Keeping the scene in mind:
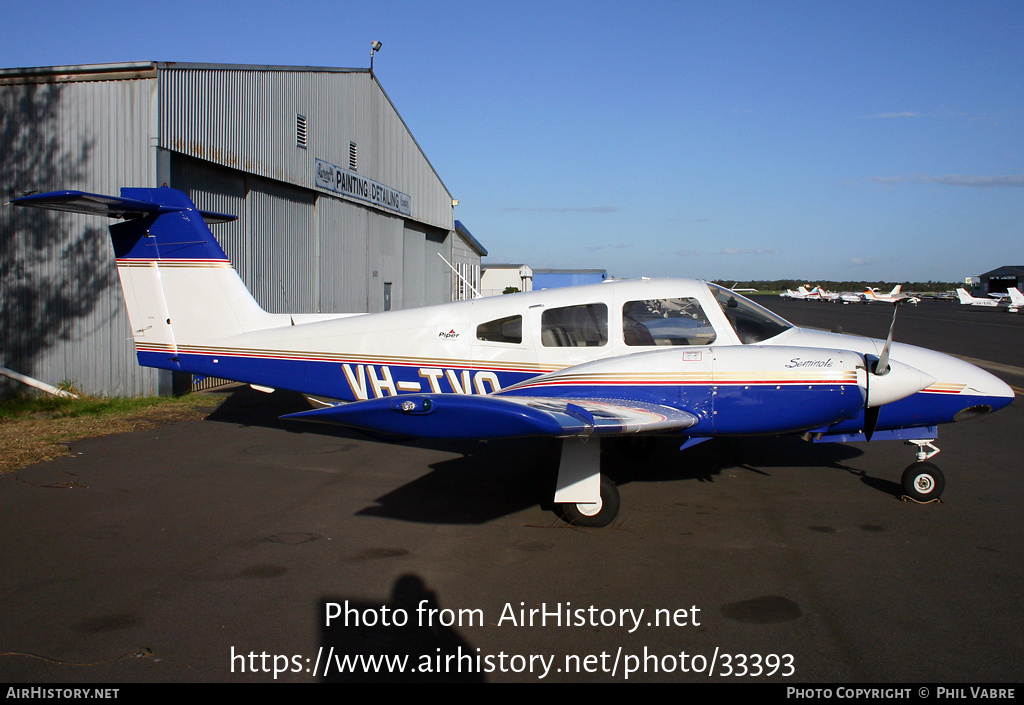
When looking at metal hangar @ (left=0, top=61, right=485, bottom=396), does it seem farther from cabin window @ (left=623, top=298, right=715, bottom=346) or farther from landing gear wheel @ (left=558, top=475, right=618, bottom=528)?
landing gear wheel @ (left=558, top=475, right=618, bottom=528)

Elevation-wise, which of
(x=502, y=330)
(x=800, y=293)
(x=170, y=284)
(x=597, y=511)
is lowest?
(x=597, y=511)

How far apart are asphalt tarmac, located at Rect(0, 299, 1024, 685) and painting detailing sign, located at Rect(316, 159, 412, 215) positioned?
35.4 ft

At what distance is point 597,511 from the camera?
585cm

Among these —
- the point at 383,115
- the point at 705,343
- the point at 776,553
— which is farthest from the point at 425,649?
the point at 383,115

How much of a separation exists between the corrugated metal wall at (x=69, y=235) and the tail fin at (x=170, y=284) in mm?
3495

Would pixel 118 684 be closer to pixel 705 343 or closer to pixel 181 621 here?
pixel 181 621

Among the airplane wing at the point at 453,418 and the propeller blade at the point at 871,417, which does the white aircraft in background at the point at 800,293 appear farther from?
the airplane wing at the point at 453,418

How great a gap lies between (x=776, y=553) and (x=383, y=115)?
757 inches

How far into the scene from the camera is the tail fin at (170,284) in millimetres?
8398

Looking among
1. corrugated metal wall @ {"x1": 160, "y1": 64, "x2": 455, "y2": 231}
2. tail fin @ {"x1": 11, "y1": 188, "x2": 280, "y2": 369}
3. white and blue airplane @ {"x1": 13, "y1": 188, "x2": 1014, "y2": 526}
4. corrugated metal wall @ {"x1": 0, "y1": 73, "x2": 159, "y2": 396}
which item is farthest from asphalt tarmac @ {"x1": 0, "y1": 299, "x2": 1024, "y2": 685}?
corrugated metal wall @ {"x1": 160, "y1": 64, "x2": 455, "y2": 231}

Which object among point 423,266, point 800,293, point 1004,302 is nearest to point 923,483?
point 423,266

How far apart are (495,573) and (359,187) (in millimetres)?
16354

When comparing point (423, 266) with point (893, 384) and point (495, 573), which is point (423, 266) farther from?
point (495, 573)

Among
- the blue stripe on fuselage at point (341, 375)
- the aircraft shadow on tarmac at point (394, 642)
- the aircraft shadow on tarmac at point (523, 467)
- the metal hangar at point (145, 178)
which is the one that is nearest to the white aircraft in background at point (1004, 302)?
the metal hangar at point (145, 178)
